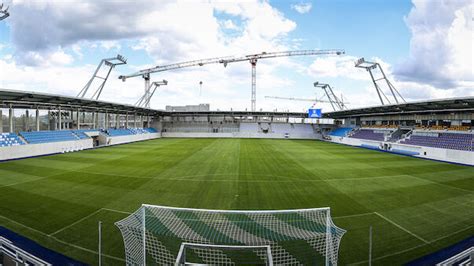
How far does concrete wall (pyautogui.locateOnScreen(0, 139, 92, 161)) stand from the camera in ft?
73.2

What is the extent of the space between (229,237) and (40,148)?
26915 mm

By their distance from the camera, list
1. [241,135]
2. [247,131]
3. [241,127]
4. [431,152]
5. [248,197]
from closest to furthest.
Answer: [248,197] → [431,152] → [241,135] → [247,131] → [241,127]

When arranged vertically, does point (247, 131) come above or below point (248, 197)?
above


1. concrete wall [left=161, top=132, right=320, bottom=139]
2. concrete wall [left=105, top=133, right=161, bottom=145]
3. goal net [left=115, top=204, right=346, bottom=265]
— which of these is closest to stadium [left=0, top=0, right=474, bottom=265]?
goal net [left=115, top=204, right=346, bottom=265]

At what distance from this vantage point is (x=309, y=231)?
7.81 m

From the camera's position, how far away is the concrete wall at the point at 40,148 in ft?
73.2

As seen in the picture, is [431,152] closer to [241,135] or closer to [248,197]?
[248,197]

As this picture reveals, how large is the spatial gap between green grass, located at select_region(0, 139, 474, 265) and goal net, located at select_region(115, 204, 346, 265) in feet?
1.86

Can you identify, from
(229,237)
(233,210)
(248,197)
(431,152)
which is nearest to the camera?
(229,237)

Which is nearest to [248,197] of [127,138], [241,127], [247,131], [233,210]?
[233,210]

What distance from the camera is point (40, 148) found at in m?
25.3

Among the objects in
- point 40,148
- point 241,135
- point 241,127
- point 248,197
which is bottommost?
point 248,197

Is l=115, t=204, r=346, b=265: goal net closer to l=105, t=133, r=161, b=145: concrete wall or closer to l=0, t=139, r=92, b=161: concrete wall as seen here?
l=0, t=139, r=92, b=161: concrete wall

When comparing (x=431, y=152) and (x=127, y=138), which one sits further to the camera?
(x=127, y=138)
